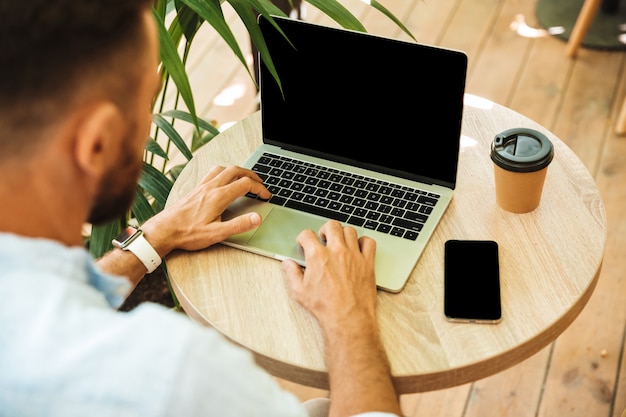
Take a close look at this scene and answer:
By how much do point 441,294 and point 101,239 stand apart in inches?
25.2

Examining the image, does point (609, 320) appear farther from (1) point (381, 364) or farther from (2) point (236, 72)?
(2) point (236, 72)

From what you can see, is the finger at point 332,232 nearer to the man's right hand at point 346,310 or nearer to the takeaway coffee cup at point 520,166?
the man's right hand at point 346,310

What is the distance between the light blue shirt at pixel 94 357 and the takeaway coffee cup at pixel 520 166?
59cm

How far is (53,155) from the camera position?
722 millimetres

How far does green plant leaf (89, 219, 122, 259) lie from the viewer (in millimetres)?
1373

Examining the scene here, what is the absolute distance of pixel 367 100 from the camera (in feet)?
4.08

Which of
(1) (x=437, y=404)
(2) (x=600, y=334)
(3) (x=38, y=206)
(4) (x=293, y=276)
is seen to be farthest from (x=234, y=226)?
(2) (x=600, y=334)

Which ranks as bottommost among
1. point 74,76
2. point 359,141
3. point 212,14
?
point 359,141

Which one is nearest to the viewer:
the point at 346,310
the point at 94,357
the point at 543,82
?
the point at 94,357

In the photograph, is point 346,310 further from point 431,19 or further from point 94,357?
point 431,19

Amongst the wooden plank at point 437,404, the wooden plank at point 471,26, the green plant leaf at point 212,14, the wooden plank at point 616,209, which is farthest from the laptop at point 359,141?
the wooden plank at point 471,26

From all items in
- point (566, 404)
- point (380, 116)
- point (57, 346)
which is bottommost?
point (566, 404)

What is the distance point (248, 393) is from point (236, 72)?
212 cm

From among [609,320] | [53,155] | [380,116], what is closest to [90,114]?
[53,155]
